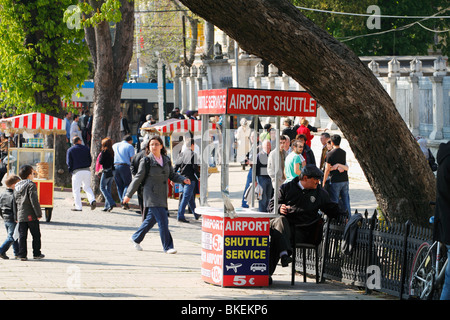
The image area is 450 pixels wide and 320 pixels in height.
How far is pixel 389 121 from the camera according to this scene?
10703 millimetres

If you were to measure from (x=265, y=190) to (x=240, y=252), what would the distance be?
6.43 meters

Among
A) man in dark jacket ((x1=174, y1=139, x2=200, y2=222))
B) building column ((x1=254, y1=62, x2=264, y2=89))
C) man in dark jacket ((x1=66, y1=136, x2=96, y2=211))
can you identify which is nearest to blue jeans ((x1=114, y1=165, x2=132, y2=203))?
man in dark jacket ((x1=66, y1=136, x2=96, y2=211))

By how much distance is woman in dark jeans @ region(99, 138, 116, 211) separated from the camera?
19125mm

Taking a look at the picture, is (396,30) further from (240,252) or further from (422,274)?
(422,274)

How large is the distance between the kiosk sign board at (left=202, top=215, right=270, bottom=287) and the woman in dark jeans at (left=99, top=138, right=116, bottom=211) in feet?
29.1

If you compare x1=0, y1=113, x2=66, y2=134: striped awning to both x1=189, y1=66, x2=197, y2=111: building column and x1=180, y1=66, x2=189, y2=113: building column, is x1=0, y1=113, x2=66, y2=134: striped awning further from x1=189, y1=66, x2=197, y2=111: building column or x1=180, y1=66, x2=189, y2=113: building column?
x1=180, y1=66, x2=189, y2=113: building column

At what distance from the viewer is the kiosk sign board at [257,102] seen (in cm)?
1022

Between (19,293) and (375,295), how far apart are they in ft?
13.7

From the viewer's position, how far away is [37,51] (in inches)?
977

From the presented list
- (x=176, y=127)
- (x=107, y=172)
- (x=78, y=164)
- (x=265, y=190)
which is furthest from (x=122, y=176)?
(x=265, y=190)

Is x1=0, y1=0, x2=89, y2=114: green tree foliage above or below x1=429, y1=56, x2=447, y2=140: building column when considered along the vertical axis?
above

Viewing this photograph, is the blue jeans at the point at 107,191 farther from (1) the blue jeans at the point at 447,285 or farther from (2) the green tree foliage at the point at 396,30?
(2) the green tree foliage at the point at 396,30
